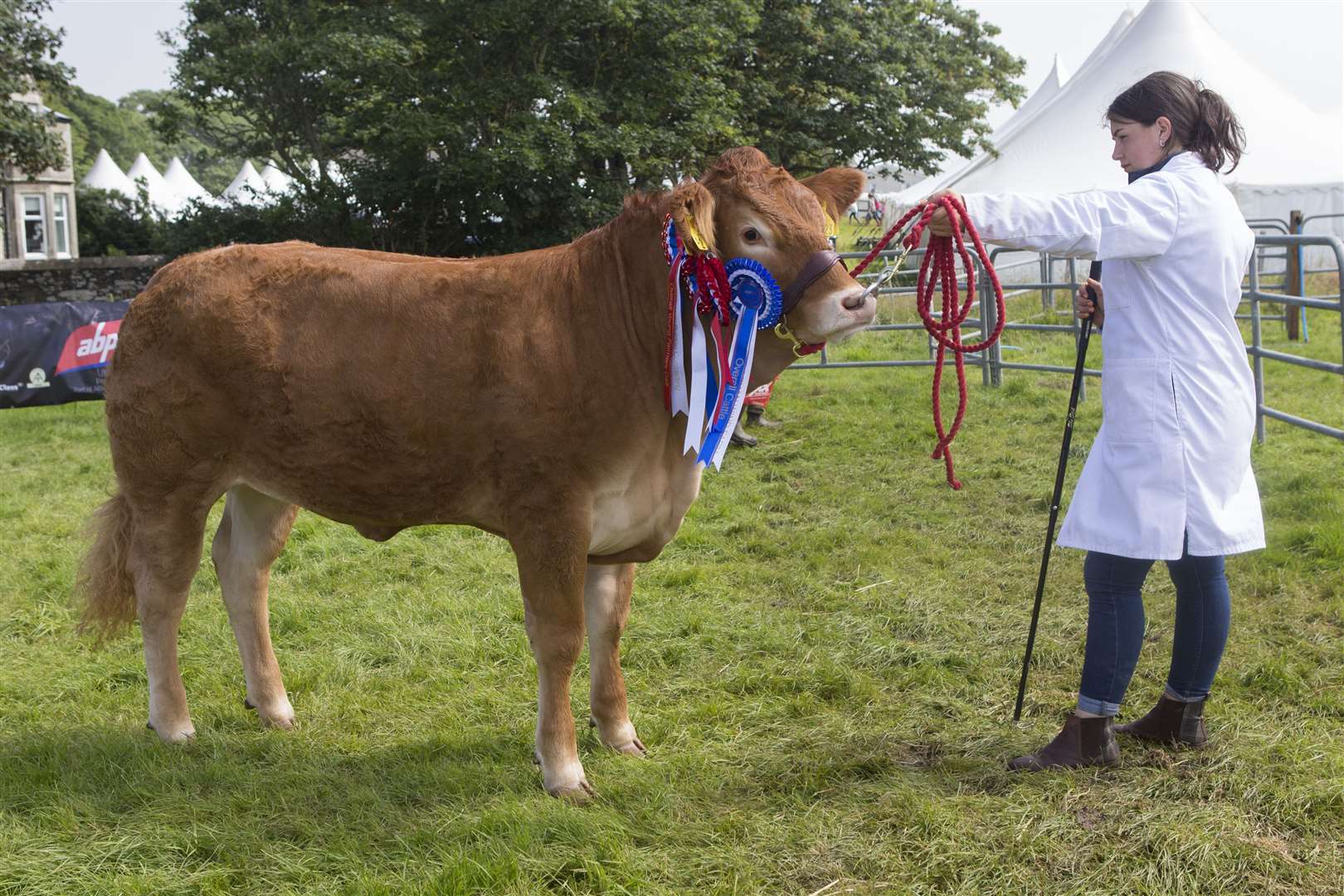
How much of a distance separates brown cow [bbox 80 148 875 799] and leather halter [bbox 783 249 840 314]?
0.03 meters

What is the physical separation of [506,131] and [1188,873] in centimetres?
1298

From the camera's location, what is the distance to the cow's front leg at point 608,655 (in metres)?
3.57

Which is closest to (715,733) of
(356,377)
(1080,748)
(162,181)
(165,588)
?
(1080,748)

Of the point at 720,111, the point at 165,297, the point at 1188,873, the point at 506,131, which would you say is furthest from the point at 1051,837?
the point at 720,111

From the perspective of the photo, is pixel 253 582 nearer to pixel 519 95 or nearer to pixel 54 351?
pixel 54 351

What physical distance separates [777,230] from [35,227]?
119 ft

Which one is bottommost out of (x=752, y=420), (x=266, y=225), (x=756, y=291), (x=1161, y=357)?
(x=752, y=420)

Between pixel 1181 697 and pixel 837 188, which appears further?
pixel 1181 697

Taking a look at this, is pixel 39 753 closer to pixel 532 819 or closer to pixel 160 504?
pixel 160 504

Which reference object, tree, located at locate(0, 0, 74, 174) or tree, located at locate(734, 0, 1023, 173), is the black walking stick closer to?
tree, located at locate(734, 0, 1023, 173)

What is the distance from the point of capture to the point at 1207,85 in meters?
18.2

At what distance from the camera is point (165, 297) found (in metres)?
3.51

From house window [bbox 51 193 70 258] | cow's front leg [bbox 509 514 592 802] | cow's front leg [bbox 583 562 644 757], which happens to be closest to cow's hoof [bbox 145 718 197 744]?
cow's front leg [bbox 509 514 592 802]

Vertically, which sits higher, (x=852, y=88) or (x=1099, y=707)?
(x=852, y=88)
